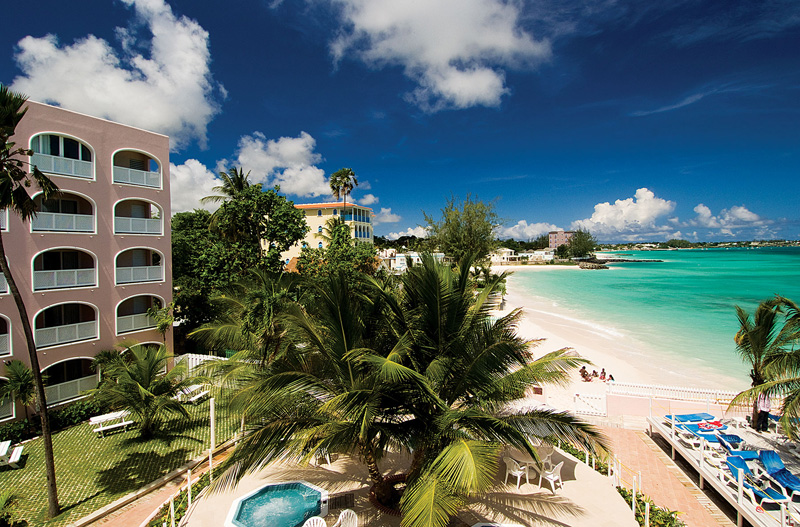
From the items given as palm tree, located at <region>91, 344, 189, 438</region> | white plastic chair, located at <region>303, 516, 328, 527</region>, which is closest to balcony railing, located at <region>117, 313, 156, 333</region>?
palm tree, located at <region>91, 344, 189, 438</region>

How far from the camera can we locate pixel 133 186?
688 inches

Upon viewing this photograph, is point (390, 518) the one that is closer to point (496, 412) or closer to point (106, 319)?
point (496, 412)

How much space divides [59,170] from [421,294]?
16.5 m

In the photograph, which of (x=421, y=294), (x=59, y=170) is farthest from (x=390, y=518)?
(x=59, y=170)

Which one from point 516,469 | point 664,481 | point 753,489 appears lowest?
point 664,481

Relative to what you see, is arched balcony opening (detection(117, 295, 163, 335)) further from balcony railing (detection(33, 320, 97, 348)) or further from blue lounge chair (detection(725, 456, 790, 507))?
blue lounge chair (detection(725, 456, 790, 507))

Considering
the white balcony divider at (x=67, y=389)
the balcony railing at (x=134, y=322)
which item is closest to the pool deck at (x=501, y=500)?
the white balcony divider at (x=67, y=389)

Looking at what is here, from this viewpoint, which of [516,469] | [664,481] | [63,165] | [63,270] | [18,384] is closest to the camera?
[516,469]

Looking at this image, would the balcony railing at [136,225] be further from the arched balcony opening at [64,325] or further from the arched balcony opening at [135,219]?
the arched balcony opening at [64,325]

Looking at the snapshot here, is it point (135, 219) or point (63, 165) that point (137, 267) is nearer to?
point (135, 219)

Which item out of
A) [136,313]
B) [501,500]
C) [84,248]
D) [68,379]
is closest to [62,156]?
[84,248]

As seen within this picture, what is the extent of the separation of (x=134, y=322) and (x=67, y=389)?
134 inches

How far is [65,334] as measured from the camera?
15.4 m

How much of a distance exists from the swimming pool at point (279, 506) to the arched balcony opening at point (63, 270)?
42.8 ft
